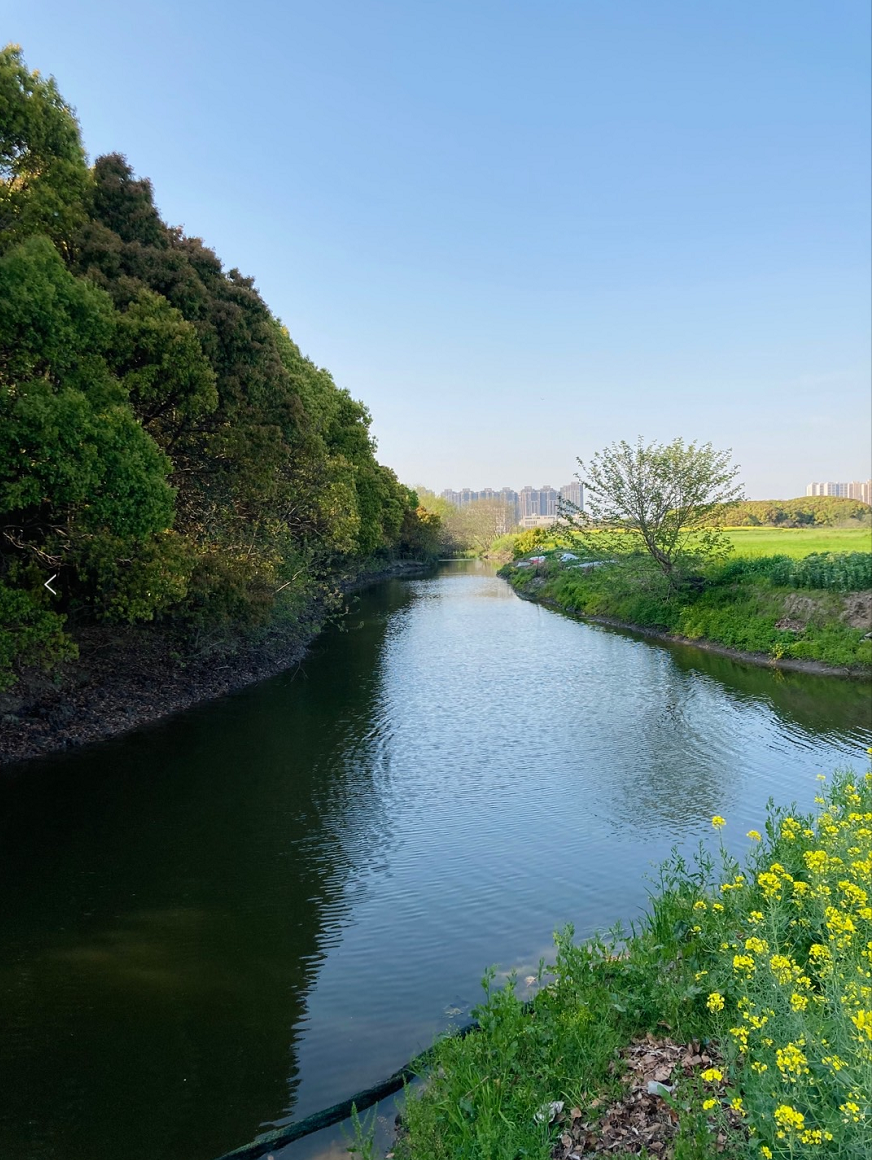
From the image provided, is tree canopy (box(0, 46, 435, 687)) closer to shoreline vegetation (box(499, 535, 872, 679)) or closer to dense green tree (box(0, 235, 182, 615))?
dense green tree (box(0, 235, 182, 615))

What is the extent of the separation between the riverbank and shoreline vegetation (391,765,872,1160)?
63.8ft

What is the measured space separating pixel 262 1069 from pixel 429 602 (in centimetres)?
4163

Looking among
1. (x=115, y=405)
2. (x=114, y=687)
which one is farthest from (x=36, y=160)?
(x=114, y=687)

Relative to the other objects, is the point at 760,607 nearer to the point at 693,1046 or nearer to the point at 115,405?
the point at 115,405

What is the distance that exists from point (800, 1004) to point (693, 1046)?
167cm

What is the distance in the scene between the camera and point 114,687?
18469 millimetres

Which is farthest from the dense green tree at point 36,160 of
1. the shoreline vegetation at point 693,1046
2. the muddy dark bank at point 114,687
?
the shoreline vegetation at point 693,1046

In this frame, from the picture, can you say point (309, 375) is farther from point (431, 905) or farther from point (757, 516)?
point (757, 516)

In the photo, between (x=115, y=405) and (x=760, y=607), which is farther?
(x=760, y=607)

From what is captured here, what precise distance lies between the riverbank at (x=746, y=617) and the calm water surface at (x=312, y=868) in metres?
3.01

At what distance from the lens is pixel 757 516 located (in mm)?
96188

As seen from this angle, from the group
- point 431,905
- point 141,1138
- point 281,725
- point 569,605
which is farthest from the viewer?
point 569,605

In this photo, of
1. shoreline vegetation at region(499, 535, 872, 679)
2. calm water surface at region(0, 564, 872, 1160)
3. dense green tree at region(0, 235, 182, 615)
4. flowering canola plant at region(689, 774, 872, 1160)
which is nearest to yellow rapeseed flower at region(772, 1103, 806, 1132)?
flowering canola plant at region(689, 774, 872, 1160)

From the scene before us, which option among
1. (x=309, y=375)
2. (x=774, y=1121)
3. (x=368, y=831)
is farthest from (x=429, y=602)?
(x=774, y=1121)
